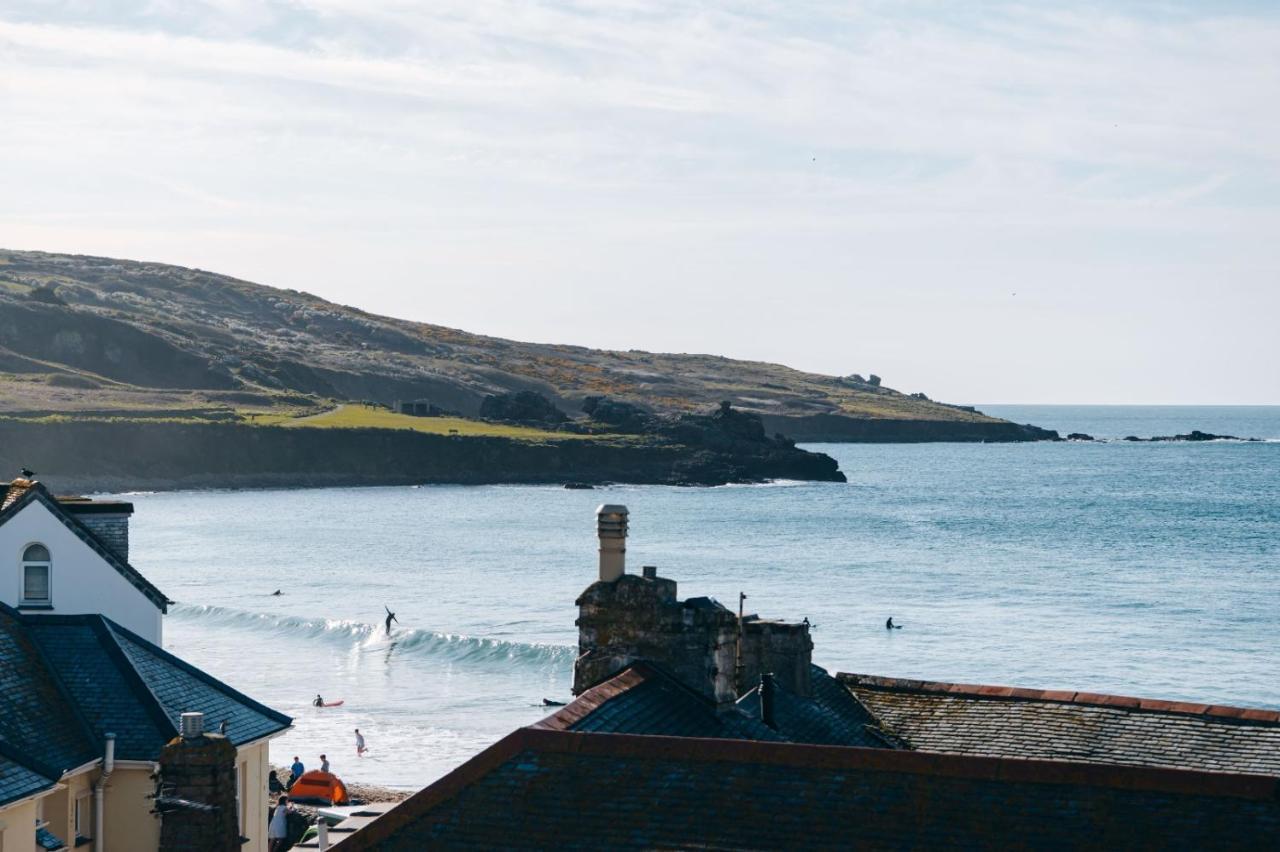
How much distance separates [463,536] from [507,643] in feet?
180

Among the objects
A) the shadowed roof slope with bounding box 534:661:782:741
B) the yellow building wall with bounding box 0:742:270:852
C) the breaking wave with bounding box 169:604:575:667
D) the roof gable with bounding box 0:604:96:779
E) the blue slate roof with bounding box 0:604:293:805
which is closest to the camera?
the shadowed roof slope with bounding box 534:661:782:741

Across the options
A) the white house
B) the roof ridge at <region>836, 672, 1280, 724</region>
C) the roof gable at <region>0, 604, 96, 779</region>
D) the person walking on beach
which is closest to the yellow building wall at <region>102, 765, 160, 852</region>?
the roof gable at <region>0, 604, 96, 779</region>

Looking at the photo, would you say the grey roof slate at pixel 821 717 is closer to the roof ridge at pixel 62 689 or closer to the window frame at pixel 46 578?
the roof ridge at pixel 62 689

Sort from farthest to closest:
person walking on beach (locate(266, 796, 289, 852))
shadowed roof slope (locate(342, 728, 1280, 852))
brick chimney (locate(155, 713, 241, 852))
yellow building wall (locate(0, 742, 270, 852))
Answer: person walking on beach (locate(266, 796, 289, 852)) < yellow building wall (locate(0, 742, 270, 852)) < brick chimney (locate(155, 713, 241, 852)) < shadowed roof slope (locate(342, 728, 1280, 852))

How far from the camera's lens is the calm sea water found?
196 ft

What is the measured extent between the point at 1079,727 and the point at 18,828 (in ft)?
33.3

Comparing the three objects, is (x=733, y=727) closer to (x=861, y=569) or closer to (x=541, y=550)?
(x=861, y=569)

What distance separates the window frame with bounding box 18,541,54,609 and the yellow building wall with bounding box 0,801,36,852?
552 centimetres

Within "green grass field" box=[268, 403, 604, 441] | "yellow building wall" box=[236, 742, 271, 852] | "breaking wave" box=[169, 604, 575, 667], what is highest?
"green grass field" box=[268, 403, 604, 441]

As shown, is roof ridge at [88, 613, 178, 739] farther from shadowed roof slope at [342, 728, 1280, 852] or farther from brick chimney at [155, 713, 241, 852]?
shadowed roof slope at [342, 728, 1280, 852]

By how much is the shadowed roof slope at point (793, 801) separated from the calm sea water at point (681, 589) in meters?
31.8

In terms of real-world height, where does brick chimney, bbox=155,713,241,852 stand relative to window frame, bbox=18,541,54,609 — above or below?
below

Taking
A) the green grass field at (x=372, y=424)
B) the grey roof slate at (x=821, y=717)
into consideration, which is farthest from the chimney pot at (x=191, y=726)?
the green grass field at (x=372, y=424)

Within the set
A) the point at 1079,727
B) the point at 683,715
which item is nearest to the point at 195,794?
the point at 683,715
